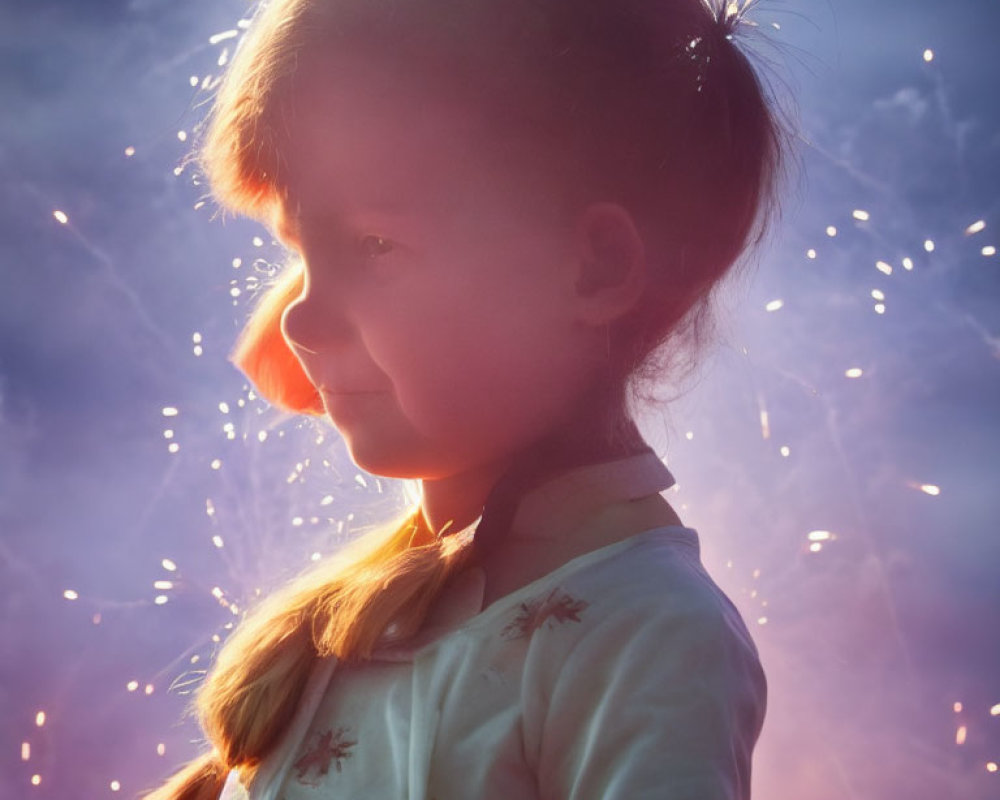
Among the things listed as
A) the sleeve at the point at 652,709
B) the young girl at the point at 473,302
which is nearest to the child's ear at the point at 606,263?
the young girl at the point at 473,302

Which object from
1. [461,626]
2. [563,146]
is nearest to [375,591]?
[461,626]

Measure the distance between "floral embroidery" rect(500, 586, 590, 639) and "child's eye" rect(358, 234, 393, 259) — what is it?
0.78 ft

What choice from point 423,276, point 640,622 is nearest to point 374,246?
point 423,276

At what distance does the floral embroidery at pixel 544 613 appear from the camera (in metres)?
0.54

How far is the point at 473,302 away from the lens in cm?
60

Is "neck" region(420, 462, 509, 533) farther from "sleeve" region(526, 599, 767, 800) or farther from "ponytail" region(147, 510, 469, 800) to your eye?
"sleeve" region(526, 599, 767, 800)

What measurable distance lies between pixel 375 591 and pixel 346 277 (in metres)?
0.21

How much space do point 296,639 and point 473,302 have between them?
0.28 m

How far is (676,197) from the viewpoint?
0.65m

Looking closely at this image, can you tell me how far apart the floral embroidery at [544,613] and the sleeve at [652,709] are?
18mm

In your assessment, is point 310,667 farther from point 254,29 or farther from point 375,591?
point 254,29

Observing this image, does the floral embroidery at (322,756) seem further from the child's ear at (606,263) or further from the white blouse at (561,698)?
the child's ear at (606,263)

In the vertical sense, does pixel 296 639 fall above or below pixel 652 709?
above

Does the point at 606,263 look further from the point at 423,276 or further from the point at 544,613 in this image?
the point at 544,613
